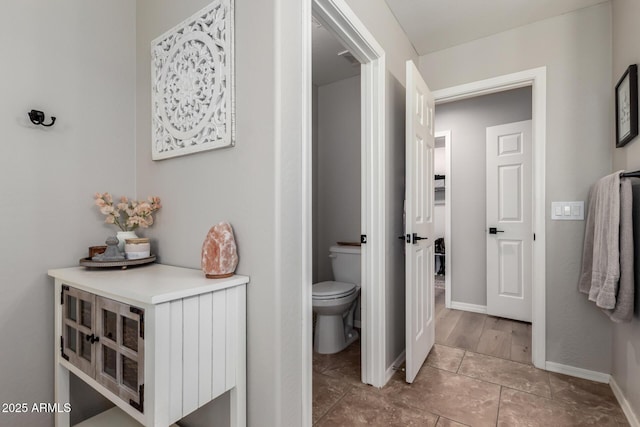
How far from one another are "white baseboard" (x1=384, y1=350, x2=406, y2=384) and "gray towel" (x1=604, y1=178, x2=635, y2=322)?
1227 mm

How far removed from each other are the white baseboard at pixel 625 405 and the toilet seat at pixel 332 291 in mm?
1606

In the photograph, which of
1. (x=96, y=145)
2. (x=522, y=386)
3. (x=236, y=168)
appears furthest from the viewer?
(x=522, y=386)

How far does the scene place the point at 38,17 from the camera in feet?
4.04

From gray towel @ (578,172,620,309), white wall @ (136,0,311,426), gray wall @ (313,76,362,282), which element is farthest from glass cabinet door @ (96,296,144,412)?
gray wall @ (313,76,362,282)

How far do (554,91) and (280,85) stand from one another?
205 cm

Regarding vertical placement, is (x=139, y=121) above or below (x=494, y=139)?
below

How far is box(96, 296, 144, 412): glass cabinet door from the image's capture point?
866mm

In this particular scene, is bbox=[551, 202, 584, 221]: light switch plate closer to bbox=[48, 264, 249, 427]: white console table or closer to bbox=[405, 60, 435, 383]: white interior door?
bbox=[405, 60, 435, 383]: white interior door

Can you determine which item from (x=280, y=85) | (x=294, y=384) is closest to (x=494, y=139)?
(x=280, y=85)

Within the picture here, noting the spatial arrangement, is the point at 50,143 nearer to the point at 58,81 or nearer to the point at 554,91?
the point at 58,81

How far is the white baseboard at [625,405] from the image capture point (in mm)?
1424

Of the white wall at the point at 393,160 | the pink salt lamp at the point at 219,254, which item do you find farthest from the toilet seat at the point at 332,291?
the pink salt lamp at the point at 219,254

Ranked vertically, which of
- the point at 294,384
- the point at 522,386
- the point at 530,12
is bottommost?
the point at 522,386

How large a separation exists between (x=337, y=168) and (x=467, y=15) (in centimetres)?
161
